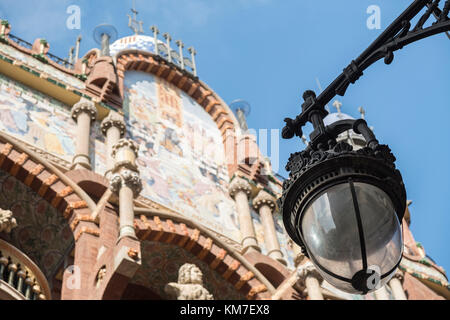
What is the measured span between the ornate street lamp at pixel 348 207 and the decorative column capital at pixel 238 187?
1128 cm

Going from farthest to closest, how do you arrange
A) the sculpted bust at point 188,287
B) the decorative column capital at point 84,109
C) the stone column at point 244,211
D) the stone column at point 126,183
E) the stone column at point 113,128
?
the decorative column capital at point 84,109 < the stone column at point 113,128 < the stone column at point 244,211 < the stone column at point 126,183 < the sculpted bust at point 188,287

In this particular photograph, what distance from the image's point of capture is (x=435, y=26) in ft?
14.6

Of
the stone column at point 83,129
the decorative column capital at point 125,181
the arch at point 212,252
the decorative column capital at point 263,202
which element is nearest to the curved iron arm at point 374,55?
the decorative column capital at point 125,181

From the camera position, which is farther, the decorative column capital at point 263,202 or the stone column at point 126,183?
the decorative column capital at point 263,202

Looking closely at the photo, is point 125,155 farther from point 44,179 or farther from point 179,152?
point 179,152

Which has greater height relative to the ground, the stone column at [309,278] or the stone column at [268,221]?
the stone column at [268,221]

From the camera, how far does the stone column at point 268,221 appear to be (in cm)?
1461

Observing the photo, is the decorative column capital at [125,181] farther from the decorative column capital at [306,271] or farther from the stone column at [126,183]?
the decorative column capital at [306,271]

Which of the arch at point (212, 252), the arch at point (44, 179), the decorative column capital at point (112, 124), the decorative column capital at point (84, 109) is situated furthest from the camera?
the decorative column capital at point (112, 124)

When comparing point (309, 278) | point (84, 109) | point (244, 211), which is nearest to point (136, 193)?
point (309, 278)

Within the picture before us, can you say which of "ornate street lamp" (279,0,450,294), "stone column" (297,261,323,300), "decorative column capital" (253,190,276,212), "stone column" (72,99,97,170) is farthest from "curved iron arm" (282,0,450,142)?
"decorative column capital" (253,190,276,212)

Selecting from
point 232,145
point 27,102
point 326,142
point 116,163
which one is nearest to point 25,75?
point 27,102

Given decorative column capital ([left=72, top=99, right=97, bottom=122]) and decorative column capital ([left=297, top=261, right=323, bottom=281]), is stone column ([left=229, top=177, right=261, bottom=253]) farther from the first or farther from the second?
decorative column capital ([left=72, top=99, right=97, bottom=122])

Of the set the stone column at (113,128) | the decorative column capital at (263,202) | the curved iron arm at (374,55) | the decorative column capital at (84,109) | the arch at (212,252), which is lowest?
the curved iron arm at (374,55)
